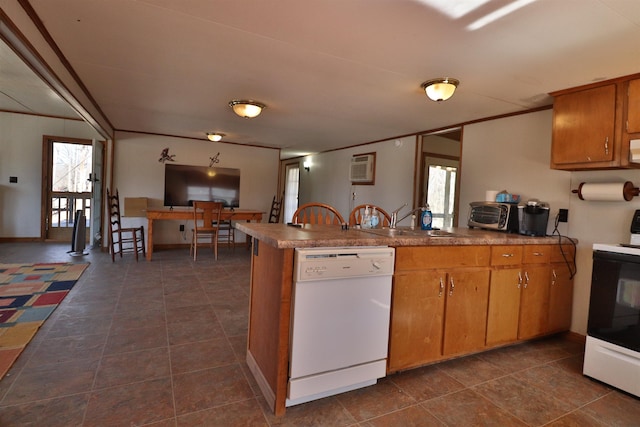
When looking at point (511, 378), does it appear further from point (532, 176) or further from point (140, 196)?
point (140, 196)

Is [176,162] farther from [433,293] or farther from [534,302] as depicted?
[534,302]

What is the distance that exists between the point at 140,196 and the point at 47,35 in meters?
3.93

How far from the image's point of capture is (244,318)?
2.85 m

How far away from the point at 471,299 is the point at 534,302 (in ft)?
2.44

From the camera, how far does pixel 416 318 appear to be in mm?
1980

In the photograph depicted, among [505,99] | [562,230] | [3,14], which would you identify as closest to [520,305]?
[562,230]

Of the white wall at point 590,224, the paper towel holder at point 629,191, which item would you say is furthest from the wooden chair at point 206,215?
the paper towel holder at point 629,191

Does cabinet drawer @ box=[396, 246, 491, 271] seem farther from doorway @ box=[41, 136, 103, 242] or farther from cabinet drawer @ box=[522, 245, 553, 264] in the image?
doorway @ box=[41, 136, 103, 242]

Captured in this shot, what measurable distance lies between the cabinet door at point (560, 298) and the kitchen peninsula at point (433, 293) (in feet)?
0.05

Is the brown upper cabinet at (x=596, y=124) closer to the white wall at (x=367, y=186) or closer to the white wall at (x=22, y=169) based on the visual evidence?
the white wall at (x=367, y=186)

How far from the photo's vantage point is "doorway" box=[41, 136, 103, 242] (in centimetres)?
593

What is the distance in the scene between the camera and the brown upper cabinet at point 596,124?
2275mm

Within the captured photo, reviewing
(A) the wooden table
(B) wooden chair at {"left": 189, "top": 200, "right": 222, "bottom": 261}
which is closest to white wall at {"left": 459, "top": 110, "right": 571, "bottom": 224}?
(A) the wooden table

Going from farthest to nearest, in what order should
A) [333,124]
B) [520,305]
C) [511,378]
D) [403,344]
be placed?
[333,124], [520,305], [511,378], [403,344]
